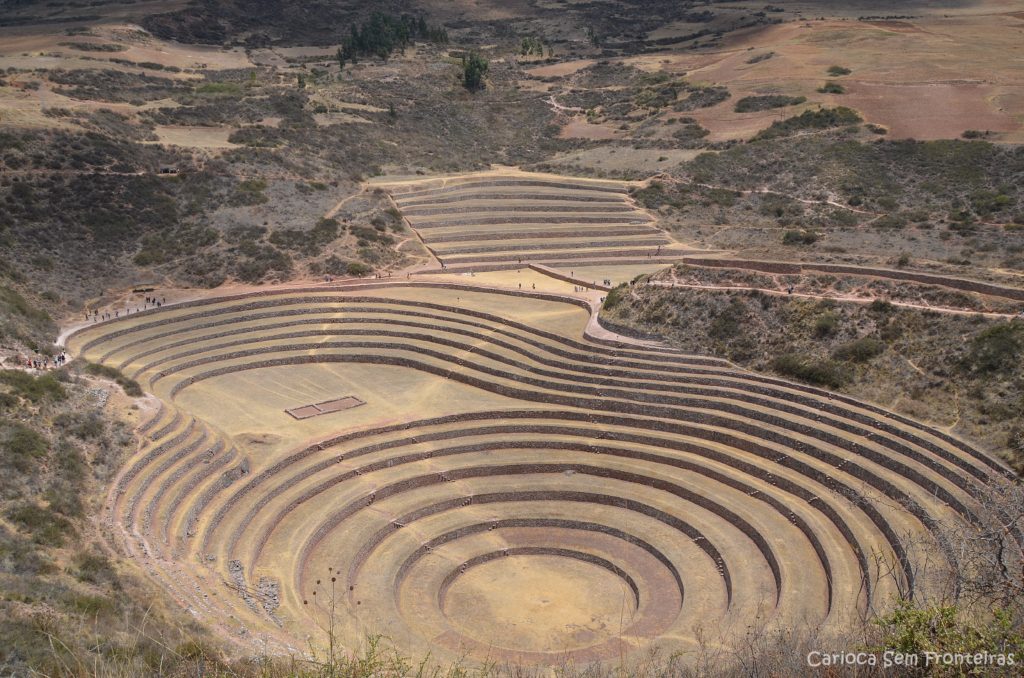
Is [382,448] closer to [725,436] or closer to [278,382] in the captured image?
[278,382]

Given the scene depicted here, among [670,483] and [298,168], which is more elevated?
[298,168]

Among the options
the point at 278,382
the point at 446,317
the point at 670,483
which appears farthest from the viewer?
the point at 446,317

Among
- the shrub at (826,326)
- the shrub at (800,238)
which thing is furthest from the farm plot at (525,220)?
the shrub at (826,326)

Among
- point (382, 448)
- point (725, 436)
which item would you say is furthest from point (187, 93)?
point (725, 436)

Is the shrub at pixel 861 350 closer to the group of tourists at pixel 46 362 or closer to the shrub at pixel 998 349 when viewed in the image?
the shrub at pixel 998 349

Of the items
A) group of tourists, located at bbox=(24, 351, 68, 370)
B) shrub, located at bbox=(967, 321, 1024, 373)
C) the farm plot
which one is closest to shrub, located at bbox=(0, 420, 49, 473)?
group of tourists, located at bbox=(24, 351, 68, 370)

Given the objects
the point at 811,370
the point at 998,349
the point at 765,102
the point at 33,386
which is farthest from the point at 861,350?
the point at 765,102

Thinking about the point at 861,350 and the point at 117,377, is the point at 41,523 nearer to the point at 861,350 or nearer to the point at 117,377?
the point at 117,377
